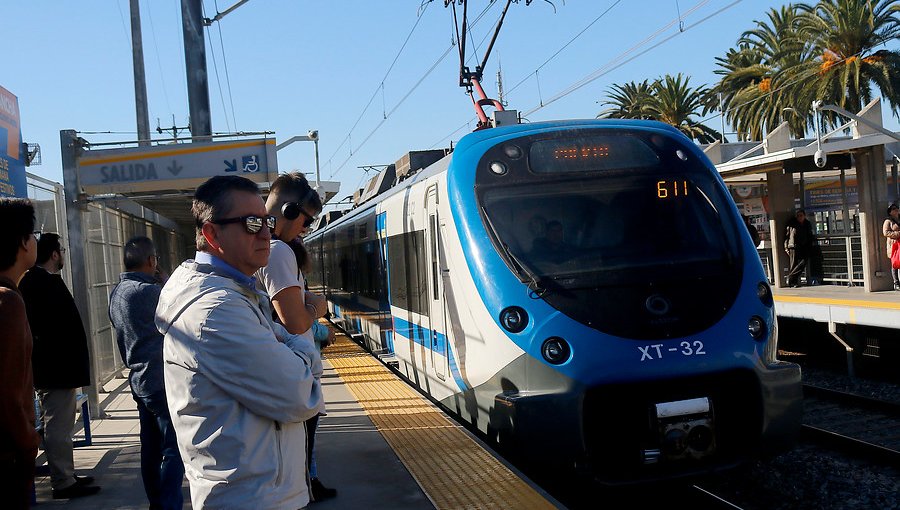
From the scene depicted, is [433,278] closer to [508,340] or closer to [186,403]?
[508,340]

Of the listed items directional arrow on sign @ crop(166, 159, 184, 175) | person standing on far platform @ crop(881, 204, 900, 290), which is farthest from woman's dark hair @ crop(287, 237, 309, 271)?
person standing on far platform @ crop(881, 204, 900, 290)

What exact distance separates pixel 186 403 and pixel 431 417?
505 cm

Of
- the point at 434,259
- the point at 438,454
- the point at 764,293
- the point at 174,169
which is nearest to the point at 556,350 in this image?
the point at 438,454

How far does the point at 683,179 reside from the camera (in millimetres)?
6902

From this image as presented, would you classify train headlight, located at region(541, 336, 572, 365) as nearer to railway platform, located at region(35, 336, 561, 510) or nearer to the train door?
railway platform, located at region(35, 336, 561, 510)

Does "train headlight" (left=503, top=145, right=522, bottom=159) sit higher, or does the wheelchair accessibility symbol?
the wheelchair accessibility symbol

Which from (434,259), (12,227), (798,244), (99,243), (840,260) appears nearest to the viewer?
(12,227)

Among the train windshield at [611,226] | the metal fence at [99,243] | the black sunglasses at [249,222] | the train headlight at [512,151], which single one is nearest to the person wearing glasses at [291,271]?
the black sunglasses at [249,222]

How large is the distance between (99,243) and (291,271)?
6972mm

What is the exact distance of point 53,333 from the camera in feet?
19.1

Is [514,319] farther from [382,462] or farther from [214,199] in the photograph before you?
[214,199]

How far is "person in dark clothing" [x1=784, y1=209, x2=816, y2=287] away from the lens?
1620 cm

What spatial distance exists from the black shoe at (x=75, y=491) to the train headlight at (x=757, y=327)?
15.0ft

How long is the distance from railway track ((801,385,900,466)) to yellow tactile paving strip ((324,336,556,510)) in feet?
12.3
